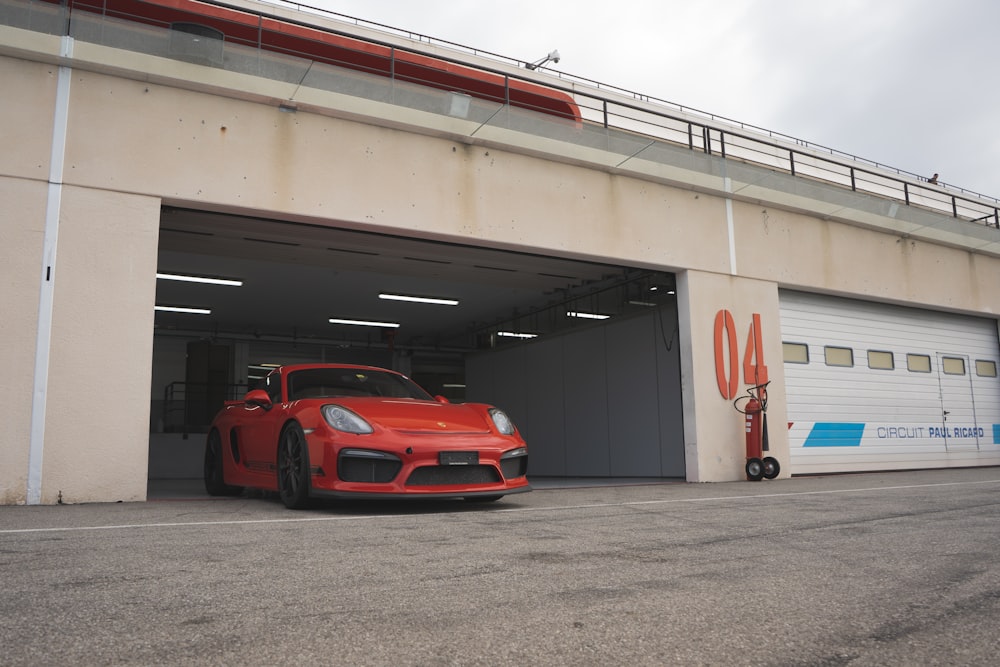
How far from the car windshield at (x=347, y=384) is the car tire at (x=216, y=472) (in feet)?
5.12

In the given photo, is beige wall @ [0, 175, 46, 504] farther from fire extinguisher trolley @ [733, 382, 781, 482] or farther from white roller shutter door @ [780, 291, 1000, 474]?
white roller shutter door @ [780, 291, 1000, 474]

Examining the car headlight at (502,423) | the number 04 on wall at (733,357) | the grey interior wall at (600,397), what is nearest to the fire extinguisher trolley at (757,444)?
the number 04 on wall at (733,357)

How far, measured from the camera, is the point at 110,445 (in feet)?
21.8

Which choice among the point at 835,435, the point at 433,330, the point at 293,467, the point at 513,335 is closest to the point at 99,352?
the point at 293,467

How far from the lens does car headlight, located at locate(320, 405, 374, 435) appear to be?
534 centimetres

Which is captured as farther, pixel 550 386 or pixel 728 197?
pixel 550 386

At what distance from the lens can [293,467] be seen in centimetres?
566

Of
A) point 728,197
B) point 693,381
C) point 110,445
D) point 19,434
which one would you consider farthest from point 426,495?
point 728,197

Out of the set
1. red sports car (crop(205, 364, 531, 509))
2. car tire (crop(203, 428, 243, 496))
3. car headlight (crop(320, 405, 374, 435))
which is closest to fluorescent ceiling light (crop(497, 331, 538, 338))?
car tire (crop(203, 428, 243, 496))

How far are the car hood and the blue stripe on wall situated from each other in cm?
717

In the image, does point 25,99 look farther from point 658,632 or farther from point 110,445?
point 658,632

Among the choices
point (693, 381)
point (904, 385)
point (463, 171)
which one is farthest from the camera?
point (904, 385)

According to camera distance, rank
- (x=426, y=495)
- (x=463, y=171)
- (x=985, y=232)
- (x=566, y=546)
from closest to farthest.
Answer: (x=566, y=546)
(x=426, y=495)
(x=463, y=171)
(x=985, y=232)

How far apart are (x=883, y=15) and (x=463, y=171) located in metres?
7.07
